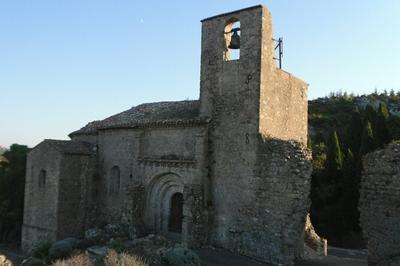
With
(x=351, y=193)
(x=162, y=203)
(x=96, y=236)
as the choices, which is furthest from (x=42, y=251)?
(x=351, y=193)

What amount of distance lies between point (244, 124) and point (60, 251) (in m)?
9.00

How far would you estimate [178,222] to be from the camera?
18031mm

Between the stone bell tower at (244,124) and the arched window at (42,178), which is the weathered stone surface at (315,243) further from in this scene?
the arched window at (42,178)

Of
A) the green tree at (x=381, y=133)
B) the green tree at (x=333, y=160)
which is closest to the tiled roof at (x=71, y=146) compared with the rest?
the green tree at (x=333, y=160)

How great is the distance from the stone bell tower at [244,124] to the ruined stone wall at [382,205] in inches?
153

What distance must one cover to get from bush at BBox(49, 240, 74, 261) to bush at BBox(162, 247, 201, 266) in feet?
16.4

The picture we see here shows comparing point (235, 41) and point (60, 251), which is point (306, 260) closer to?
point (235, 41)

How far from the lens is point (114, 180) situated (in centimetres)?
2061

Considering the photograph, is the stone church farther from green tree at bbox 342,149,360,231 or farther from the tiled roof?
green tree at bbox 342,149,360,231

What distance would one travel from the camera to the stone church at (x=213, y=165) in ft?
46.3

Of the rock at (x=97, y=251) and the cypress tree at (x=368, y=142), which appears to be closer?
the rock at (x=97, y=251)

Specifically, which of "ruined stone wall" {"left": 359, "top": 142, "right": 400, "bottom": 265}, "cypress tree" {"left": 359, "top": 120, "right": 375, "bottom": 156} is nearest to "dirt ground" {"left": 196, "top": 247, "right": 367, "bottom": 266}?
"ruined stone wall" {"left": 359, "top": 142, "right": 400, "bottom": 265}

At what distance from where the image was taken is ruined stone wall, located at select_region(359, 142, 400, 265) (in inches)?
359

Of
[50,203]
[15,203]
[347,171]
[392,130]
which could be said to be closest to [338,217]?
[347,171]
